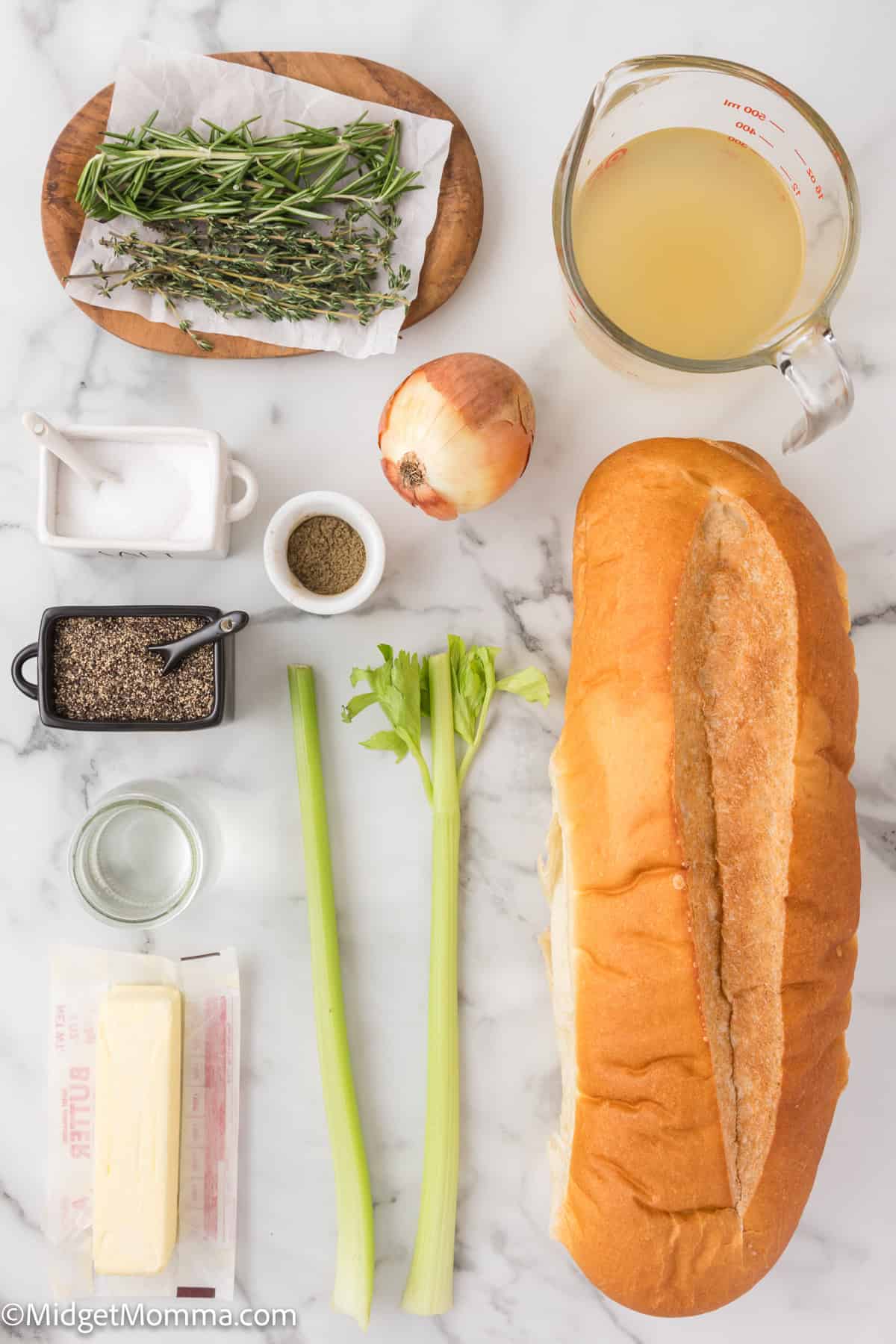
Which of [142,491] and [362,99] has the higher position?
[362,99]

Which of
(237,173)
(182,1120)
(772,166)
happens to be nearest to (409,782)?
(182,1120)

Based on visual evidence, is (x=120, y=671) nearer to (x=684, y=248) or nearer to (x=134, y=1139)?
(x=134, y=1139)

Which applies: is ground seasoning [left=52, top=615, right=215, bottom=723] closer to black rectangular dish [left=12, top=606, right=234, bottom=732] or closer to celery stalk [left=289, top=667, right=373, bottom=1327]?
black rectangular dish [left=12, top=606, right=234, bottom=732]

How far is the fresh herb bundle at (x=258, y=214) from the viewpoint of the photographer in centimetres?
139

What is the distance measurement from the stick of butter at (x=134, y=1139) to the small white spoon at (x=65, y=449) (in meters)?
0.81

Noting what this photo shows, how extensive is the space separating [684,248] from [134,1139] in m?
1.56

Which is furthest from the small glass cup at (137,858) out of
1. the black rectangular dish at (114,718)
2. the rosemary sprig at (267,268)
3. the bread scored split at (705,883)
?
the rosemary sprig at (267,268)

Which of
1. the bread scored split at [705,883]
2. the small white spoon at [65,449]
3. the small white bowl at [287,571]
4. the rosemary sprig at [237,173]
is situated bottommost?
the bread scored split at [705,883]

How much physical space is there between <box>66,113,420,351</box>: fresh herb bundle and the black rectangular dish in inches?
17.8

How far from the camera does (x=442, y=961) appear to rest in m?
1.50

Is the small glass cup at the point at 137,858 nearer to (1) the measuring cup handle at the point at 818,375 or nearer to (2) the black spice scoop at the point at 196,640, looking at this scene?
(2) the black spice scoop at the point at 196,640

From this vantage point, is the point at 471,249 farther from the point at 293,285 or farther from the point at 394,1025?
the point at 394,1025

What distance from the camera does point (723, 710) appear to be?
1278 millimetres


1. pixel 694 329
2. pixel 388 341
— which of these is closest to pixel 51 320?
pixel 388 341
